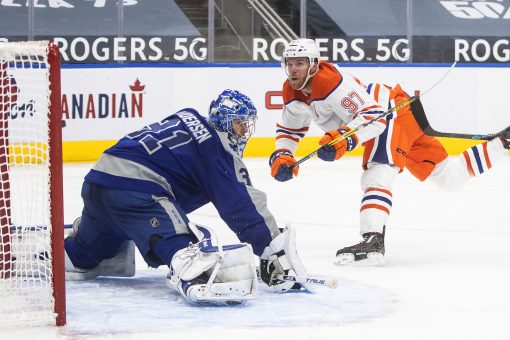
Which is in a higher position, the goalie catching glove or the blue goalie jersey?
the blue goalie jersey

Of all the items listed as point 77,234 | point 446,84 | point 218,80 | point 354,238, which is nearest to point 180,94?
point 218,80

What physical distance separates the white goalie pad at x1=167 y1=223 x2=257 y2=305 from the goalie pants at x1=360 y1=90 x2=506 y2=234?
113 centimetres

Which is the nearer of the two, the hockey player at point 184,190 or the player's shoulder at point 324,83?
the hockey player at point 184,190

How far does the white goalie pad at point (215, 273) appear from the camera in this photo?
3.21 m

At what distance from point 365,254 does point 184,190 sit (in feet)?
3.08

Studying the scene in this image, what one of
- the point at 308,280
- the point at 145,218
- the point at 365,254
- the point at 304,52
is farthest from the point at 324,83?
the point at 145,218

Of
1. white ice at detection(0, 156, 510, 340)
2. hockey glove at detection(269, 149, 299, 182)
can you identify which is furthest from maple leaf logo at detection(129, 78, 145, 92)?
hockey glove at detection(269, 149, 299, 182)

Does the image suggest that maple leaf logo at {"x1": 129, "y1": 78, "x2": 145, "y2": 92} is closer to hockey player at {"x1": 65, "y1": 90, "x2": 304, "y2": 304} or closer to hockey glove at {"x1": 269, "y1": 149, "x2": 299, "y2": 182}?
hockey glove at {"x1": 269, "y1": 149, "x2": 299, "y2": 182}

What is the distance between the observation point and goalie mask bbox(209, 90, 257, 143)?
341 cm

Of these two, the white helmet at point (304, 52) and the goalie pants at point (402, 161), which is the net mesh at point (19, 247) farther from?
the goalie pants at point (402, 161)

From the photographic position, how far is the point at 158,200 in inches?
134

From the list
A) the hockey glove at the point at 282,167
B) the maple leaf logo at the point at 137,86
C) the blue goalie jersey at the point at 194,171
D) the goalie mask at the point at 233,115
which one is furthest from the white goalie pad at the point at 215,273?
the maple leaf logo at the point at 137,86

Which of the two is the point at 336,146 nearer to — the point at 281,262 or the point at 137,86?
the point at 281,262

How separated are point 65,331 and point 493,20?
715 centimetres
